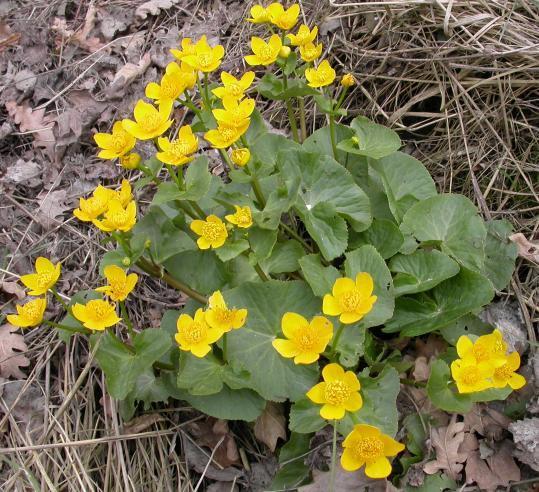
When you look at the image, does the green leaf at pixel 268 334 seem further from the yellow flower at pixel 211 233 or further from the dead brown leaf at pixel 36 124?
the dead brown leaf at pixel 36 124

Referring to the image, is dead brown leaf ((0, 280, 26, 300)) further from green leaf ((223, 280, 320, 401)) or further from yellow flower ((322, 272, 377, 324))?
yellow flower ((322, 272, 377, 324))

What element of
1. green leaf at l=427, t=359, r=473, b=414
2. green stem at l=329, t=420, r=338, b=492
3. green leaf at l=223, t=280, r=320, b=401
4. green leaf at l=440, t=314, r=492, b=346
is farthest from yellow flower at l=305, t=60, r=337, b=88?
green stem at l=329, t=420, r=338, b=492

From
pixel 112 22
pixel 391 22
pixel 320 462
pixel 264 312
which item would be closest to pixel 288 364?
pixel 264 312

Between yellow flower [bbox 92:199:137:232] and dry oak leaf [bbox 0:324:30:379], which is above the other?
yellow flower [bbox 92:199:137:232]

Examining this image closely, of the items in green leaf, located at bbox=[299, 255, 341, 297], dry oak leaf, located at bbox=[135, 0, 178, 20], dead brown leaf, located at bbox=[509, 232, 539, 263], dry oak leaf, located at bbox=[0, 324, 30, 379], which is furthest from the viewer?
dry oak leaf, located at bbox=[135, 0, 178, 20]

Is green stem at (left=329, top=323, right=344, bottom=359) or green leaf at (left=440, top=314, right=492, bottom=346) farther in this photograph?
green leaf at (left=440, top=314, right=492, bottom=346)

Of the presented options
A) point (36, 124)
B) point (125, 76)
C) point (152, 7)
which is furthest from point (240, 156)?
point (152, 7)

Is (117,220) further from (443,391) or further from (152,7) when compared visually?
(152,7)

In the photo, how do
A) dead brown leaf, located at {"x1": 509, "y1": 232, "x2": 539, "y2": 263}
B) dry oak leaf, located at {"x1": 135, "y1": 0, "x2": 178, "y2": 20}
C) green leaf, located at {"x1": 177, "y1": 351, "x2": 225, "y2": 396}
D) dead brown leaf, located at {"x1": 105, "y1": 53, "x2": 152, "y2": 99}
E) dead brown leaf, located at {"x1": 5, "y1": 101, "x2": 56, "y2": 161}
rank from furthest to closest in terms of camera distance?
dry oak leaf, located at {"x1": 135, "y1": 0, "x2": 178, "y2": 20} < dead brown leaf, located at {"x1": 105, "y1": 53, "x2": 152, "y2": 99} < dead brown leaf, located at {"x1": 5, "y1": 101, "x2": 56, "y2": 161} < dead brown leaf, located at {"x1": 509, "y1": 232, "x2": 539, "y2": 263} < green leaf, located at {"x1": 177, "y1": 351, "x2": 225, "y2": 396}
